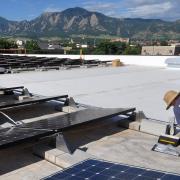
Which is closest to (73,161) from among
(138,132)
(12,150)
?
(12,150)

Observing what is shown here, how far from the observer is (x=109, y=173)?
3.13 metres

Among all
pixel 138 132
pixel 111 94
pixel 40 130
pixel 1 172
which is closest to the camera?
pixel 1 172

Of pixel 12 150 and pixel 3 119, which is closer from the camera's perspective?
pixel 12 150

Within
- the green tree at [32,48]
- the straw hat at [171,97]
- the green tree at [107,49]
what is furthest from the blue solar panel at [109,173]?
the green tree at [32,48]

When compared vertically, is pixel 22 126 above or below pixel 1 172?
above

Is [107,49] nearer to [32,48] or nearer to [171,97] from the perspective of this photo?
[32,48]

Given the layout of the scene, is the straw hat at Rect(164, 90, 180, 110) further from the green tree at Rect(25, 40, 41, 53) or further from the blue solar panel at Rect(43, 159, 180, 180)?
the green tree at Rect(25, 40, 41, 53)

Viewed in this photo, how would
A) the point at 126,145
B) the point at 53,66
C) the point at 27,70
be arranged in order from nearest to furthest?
the point at 126,145 < the point at 27,70 < the point at 53,66

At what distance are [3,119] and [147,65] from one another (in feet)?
55.4

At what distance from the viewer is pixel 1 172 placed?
4.09 meters

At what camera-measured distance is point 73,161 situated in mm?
4137

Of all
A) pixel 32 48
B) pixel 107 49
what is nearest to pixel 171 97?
pixel 107 49

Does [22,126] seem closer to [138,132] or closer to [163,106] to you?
[138,132]

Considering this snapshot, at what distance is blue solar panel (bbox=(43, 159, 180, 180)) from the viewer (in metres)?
3.02
